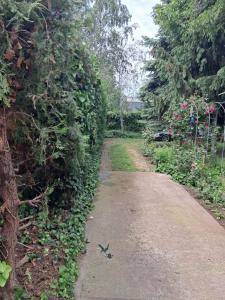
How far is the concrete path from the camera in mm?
3197

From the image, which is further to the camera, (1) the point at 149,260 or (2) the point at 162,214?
(2) the point at 162,214

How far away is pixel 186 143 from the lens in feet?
32.1

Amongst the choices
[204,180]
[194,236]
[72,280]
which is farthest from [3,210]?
[204,180]

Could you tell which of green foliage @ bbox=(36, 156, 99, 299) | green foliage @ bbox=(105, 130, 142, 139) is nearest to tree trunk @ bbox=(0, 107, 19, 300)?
green foliage @ bbox=(36, 156, 99, 299)

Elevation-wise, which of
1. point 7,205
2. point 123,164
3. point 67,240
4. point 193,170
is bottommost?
point 123,164

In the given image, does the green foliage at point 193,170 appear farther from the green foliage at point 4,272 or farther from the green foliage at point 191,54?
the green foliage at point 4,272

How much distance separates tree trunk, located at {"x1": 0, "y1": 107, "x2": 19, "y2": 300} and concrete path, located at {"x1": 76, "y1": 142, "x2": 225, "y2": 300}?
82 centimetres

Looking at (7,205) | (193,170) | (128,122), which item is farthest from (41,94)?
(128,122)

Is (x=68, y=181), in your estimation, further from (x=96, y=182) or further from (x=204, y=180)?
(x=204, y=180)

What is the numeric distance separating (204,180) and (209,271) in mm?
4230

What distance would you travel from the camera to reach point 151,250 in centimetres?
406

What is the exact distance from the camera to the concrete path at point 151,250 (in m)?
3.20

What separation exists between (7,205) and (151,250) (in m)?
2.24

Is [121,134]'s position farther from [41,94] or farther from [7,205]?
[7,205]
